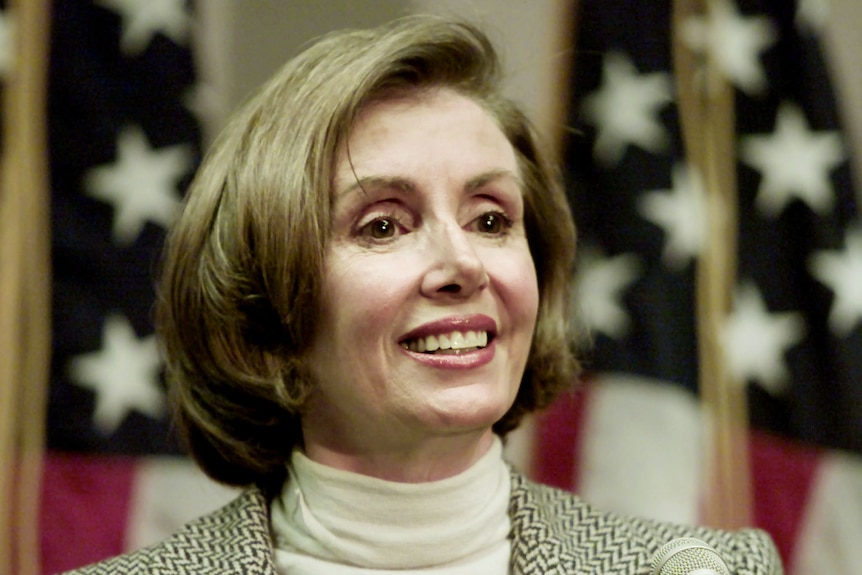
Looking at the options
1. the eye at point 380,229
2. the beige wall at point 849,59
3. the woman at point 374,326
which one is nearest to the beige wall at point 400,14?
the beige wall at point 849,59

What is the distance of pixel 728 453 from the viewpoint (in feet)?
7.74

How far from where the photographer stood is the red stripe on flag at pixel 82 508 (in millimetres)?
2229

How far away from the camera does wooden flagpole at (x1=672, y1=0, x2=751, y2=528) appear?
92.6 inches

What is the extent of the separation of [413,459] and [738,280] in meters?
1.16

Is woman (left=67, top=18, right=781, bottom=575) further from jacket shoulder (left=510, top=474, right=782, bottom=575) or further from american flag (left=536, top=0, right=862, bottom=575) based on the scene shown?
american flag (left=536, top=0, right=862, bottom=575)

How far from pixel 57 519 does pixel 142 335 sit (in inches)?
15.9

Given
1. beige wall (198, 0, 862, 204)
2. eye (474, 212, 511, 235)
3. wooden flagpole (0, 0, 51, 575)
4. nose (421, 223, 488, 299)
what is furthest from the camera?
beige wall (198, 0, 862, 204)

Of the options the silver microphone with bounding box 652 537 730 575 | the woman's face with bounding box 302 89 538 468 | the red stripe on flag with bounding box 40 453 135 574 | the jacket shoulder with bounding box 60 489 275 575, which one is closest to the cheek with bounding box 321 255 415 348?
the woman's face with bounding box 302 89 538 468

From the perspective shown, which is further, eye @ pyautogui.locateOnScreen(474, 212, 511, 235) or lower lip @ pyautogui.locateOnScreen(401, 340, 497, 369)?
eye @ pyautogui.locateOnScreen(474, 212, 511, 235)

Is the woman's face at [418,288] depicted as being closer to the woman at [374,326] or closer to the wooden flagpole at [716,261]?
the woman at [374,326]

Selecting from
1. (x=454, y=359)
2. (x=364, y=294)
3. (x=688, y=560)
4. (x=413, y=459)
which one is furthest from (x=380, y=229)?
(x=688, y=560)

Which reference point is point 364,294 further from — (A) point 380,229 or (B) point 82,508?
(B) point 82,508

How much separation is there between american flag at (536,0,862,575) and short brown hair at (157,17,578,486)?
2.17 ft

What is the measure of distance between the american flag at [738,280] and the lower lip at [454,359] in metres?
0.95
